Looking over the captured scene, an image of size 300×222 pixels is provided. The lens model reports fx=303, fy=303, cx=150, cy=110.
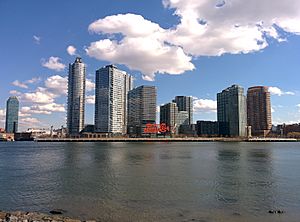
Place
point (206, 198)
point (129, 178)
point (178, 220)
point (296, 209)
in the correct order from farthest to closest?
point (129, 178)
point (206, 198)
point (296, 209)
point (178, 220)

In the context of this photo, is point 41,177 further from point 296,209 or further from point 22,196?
point 296,209

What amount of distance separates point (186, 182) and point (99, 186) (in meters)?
14.0

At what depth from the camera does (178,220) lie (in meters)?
28.4

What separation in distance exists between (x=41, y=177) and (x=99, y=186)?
16338mm

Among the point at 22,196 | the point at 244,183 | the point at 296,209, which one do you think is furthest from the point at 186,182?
the point at 22,196

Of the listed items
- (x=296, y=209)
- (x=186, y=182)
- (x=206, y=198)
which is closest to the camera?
(x=296, y=209)

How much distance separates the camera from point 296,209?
32.6m

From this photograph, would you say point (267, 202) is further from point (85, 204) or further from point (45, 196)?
point (45, 196)

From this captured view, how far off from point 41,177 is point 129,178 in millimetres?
16791

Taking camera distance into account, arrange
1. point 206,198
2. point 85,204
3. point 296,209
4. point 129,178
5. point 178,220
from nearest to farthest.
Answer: point 178,220 < point 296,209 < point 85,204 < point 206,198 < point 129,178

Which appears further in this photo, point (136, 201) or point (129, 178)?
point (129, 178)

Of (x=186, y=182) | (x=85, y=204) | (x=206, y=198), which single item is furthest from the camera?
(x=186, y=182)

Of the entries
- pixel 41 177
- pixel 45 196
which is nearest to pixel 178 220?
pixel 45 196

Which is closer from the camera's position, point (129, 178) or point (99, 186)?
point (99, 186)
